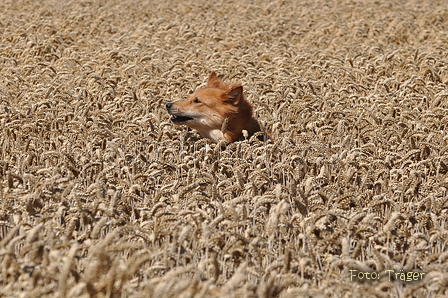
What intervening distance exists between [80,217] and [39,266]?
3.14 feet

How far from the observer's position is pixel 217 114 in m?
7.65

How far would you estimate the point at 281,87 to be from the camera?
10055mm

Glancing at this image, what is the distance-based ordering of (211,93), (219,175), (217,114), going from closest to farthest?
(219,175), (217,114), (211,93)

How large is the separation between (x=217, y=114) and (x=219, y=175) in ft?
5.22

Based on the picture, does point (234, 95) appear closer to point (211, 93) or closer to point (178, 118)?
point (211, 93)

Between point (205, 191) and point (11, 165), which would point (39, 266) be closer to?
point (205, 191)

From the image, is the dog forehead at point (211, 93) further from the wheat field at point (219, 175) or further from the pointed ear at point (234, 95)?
the wheat field at point (219, 175)

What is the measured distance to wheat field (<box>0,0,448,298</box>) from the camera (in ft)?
13.3

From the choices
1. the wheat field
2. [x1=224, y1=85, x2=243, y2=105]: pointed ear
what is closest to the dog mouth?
the wheat field

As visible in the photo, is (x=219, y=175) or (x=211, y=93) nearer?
(x=219, y=175)

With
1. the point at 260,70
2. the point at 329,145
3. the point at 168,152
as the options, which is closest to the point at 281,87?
the point at 260,70

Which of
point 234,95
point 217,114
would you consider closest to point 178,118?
point 217,114

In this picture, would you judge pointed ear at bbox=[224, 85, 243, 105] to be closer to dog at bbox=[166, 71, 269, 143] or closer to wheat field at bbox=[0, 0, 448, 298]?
dog at bbox=[166, 71, 269, 143]

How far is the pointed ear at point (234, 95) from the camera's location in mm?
7617
